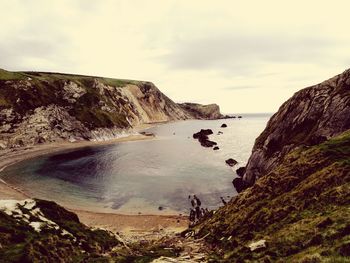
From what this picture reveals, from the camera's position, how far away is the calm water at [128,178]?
51500mm

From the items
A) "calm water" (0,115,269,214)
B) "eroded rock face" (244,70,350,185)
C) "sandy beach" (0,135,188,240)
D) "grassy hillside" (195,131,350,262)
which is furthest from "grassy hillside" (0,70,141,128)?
"grassy hillside" (195,131,350,262)

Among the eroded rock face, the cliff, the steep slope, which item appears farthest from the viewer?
the eroded rock face

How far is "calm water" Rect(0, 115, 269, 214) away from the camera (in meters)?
51.5

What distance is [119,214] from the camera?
46000 mm

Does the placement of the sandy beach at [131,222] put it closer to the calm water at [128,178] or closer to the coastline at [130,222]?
the coastline at [130,222]

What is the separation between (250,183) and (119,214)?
23.0 meters

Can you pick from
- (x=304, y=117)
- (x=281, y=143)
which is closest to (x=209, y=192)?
(x=281, y=143)

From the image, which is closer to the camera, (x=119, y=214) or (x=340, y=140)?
(x=340, y=140)

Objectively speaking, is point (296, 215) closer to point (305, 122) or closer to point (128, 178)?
point (305, 122)

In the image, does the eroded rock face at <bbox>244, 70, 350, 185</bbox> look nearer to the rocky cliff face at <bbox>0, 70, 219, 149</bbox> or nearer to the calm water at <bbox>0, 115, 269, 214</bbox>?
the calm water at <bbox>0, 115, 269, 214</bbox>

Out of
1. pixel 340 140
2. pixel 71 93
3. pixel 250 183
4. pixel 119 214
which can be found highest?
pixel 71 93

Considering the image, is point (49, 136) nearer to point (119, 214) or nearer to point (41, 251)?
point (119, 214)

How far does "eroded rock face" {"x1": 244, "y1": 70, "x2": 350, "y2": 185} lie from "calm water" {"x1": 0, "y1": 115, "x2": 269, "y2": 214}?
9.14 meters

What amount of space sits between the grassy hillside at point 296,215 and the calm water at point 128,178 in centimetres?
2000
